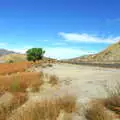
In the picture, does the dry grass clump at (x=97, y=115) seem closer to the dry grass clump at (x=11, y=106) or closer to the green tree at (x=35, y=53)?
the dry grass clump at (x=11, y=106)

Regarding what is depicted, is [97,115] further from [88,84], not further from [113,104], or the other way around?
[88,84]

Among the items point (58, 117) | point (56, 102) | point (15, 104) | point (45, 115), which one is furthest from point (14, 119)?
point (15, 104)

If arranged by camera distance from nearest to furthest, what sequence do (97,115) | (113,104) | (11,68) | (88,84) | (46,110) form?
(97,115) → (46,110) → (113,104) → (88,84) → (11,68)

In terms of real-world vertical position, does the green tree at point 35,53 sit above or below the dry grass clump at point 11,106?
above

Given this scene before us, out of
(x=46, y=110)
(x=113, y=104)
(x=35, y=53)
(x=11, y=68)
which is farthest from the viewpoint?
(x=35, y=53)

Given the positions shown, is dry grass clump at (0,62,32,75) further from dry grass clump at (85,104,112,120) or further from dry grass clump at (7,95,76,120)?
dry grass clump at (85,104,112,120)

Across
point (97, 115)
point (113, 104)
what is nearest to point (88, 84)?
point (113, 104)

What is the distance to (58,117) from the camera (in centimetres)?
786

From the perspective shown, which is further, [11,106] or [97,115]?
[11,106]

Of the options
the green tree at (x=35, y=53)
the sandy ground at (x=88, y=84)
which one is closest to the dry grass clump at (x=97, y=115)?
the sandy ground at (x=88, y=84)

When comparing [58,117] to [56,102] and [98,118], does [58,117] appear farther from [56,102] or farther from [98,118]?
[98,118]

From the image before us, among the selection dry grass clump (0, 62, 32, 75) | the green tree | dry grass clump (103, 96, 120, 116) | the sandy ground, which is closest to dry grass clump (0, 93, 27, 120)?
the sandy ground

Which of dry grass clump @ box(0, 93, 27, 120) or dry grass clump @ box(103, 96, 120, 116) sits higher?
dry grass clump @ box(103, 96, 120, 116)

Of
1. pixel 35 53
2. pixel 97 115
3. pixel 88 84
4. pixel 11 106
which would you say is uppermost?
pixel 35 53
